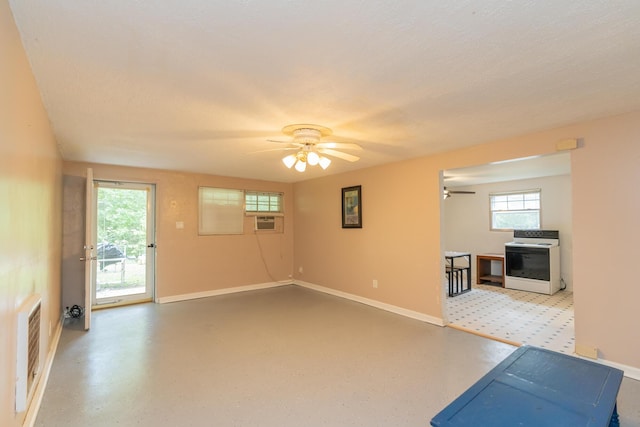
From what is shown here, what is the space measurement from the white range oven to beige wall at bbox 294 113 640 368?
2889 mm

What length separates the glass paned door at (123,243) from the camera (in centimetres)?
479

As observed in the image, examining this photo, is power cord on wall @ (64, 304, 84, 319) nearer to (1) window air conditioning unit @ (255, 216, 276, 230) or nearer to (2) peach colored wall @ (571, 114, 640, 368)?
(1) window air conditioning unit @ (255, 216, 276, 230)

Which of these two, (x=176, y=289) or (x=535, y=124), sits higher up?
(x=535, y=124)

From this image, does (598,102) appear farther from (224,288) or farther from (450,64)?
(224,288)

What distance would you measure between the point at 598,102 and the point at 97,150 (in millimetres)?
5068

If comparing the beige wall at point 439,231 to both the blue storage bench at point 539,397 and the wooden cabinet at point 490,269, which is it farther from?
the wooden cabinet at point 490,269

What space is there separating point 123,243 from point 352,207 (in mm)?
3696

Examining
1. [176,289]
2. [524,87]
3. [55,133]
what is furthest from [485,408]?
[176,289]

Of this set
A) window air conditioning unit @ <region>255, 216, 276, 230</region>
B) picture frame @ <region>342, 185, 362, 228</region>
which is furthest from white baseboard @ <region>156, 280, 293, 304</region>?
picture frame @ <region>342, 185, 362, 228</region>

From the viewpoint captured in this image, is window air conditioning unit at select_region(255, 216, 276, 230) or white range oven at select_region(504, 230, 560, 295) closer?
white range oven at select_region(504, 230, 560, 295)

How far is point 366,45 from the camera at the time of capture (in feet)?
5.27

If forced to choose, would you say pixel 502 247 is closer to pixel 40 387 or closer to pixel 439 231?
pixel 439 231

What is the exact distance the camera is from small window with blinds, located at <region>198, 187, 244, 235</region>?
559 centimetres

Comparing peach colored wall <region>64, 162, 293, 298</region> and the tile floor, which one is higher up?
peach colored wall <region>64, 162, 293, 298</region>
